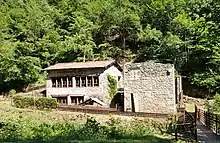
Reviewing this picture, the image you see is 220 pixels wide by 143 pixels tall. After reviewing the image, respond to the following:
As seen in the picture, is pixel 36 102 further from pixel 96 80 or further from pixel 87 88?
pixel 96 80

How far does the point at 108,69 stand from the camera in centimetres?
4294

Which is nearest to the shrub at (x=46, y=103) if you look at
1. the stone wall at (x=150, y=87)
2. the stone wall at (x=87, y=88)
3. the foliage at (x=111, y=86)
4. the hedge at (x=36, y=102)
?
the hedge at (x=36, y=102)

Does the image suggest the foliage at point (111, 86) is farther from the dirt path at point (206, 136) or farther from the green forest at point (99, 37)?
the dirt path at point (206, 136)

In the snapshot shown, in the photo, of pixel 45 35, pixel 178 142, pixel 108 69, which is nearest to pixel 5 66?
pixel 45 35

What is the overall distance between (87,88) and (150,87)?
10501 millimetres

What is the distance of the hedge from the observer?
36688mm

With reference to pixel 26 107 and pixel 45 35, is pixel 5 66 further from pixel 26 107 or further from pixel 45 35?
pixel 26 107

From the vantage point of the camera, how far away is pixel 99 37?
63625 millimetres

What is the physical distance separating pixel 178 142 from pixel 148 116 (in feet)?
47.3

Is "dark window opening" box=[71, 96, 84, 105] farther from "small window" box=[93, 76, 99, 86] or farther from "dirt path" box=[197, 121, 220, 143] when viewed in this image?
"dirt path" box=[197, 121, 220, 143]

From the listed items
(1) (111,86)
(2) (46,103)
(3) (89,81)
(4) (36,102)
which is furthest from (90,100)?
(4) (36,102)

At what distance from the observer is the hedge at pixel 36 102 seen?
3669 cm

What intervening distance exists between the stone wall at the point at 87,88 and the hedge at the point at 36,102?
6.68m

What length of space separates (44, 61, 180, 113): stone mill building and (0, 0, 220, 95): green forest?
995cm
